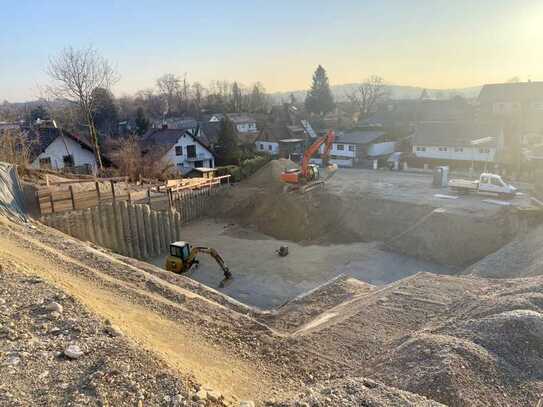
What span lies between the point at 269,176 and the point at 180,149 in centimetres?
984

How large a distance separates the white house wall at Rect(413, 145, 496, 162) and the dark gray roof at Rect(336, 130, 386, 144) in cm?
498

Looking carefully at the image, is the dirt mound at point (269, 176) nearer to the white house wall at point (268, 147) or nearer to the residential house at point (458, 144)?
the white house wall at point (268, 147)

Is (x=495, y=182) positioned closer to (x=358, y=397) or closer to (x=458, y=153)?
(x=458, y=153)

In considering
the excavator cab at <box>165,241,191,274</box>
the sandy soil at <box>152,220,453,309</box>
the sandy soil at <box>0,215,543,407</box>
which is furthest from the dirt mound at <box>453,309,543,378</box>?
the excavator cab at <box>165,241,191,274</box>

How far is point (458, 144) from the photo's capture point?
35250mm

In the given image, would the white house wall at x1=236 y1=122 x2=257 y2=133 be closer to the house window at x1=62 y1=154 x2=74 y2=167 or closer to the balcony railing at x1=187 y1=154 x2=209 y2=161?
the balcony railing at x1=187 y1=154 x2=209 y2=161

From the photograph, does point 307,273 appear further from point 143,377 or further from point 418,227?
point 143,377

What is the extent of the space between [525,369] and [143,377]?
18.7 ft

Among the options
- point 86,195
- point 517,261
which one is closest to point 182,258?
point 86,195

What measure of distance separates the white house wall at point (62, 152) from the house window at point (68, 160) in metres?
0.15

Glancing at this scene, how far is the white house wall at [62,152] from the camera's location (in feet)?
93.5

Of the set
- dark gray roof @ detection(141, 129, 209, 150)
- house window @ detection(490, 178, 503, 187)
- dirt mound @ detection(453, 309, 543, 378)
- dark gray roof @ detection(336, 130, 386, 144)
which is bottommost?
house window @ detection(490, 178, 503, 187)

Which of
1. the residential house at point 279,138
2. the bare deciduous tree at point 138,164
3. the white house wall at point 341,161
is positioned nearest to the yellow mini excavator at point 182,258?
the bare deciduous tree at point 138,164

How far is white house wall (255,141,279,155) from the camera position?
46.6 m
